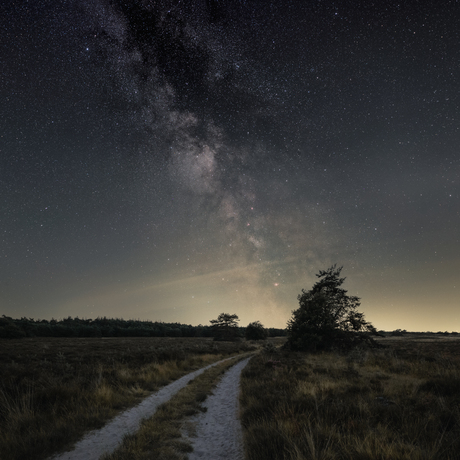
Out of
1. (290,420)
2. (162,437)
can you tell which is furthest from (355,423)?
(162,437)

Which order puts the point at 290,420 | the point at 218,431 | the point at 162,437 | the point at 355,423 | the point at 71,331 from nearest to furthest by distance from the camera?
the point at 355,423
the point at 290,420
the point at 162,437
the point at 218,431
the point at 71,331

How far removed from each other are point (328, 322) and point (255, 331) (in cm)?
5692

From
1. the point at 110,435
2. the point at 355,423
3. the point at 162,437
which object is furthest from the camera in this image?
the point at 110,435

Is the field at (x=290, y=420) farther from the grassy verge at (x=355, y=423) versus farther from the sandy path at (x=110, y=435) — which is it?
the sandy path at (x=110, y=435)

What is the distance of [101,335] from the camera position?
329ft

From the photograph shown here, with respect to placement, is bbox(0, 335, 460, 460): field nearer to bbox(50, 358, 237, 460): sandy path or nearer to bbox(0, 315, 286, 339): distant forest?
bbox(50, 358, 237, 460): sandy path

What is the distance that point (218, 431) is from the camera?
20.9 ft

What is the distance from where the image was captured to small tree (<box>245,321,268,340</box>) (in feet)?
254

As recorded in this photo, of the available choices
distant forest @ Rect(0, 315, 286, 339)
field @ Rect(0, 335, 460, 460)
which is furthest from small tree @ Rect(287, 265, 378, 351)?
distant forest @ Rect(0, 315, 286, 339)

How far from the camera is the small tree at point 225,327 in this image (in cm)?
8862

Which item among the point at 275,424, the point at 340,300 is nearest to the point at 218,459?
the point at 275,424

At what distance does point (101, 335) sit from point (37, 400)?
110 meters

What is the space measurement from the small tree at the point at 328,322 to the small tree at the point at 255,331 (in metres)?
53.3

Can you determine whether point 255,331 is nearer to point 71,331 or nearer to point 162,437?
point 71,331
